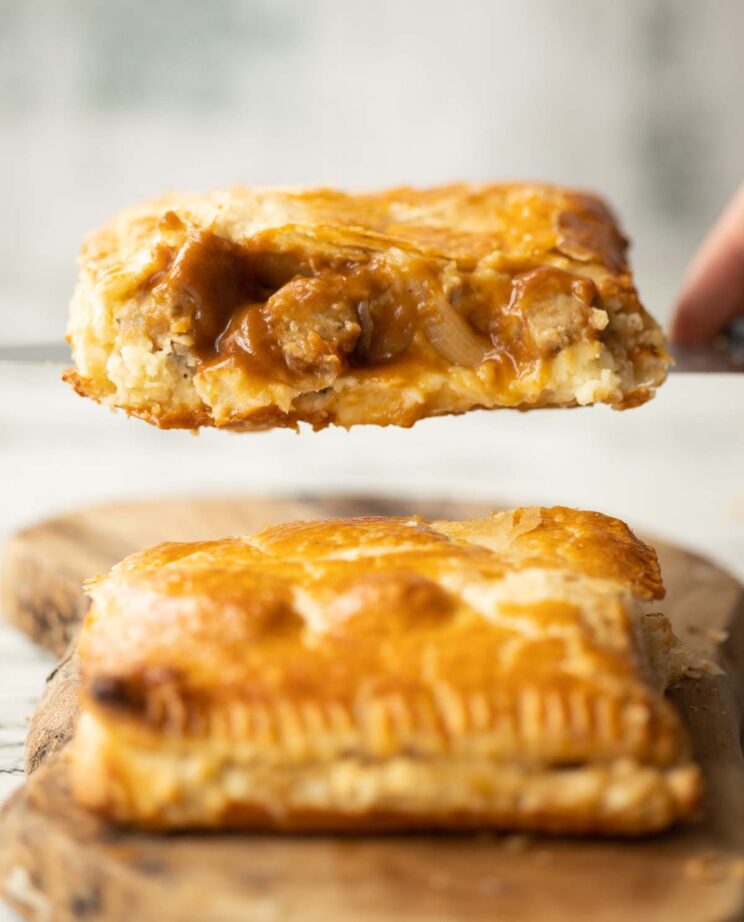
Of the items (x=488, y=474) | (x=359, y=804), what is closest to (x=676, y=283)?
(x=488, y=474)

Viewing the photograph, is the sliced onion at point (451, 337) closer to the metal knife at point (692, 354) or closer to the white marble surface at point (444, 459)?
the metal knife at point (692, 354)

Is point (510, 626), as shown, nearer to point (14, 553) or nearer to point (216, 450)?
point (14, 553)

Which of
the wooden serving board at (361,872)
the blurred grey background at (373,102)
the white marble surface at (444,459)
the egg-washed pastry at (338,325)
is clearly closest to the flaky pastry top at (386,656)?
the wooden serving board at (361,872)

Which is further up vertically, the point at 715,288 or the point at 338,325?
the point at 338,325

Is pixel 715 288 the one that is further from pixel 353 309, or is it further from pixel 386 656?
pixel 386 656

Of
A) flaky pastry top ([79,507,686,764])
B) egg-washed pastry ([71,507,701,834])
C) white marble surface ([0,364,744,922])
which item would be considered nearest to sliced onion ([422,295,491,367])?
flaky pastry top ([79,507,686,764])

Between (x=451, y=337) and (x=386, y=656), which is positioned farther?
(x=451, y=337)

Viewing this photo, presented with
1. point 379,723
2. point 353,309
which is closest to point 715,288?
point 353,309
